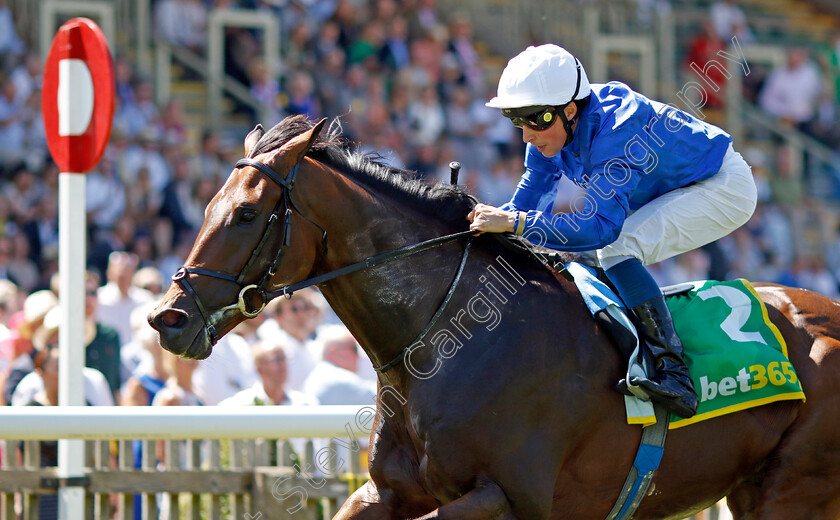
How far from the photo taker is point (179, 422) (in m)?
4.43

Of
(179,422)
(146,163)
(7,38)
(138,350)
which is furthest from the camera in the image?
(7,38)

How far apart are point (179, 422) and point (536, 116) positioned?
2018 mm

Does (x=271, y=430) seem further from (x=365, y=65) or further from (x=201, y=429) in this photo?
(x=365, y=65)

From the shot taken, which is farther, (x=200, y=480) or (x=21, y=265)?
(x=21, y=265)

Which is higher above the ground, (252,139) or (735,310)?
(252,139)

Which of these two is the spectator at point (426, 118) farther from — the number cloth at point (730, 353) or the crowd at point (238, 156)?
the number cloth at point (730, 353)

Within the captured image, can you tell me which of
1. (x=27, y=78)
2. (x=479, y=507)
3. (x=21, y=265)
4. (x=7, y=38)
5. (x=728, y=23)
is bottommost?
(x=479, y=507)

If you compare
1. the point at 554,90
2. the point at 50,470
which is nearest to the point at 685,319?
the point at 554,90

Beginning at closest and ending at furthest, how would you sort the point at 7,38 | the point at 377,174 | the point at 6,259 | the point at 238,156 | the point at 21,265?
the point at 377,174 < the point at 6,259 < the point at 21,265 < the point at 7,38 < the point at 238,156

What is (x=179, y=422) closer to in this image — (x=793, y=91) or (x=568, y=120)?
(x=568, y=120)

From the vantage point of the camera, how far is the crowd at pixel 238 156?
6719 mm

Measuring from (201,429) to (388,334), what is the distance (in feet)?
4.19

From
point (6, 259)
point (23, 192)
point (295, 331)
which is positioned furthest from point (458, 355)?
point (23, 192)

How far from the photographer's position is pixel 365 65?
43.5 feet
